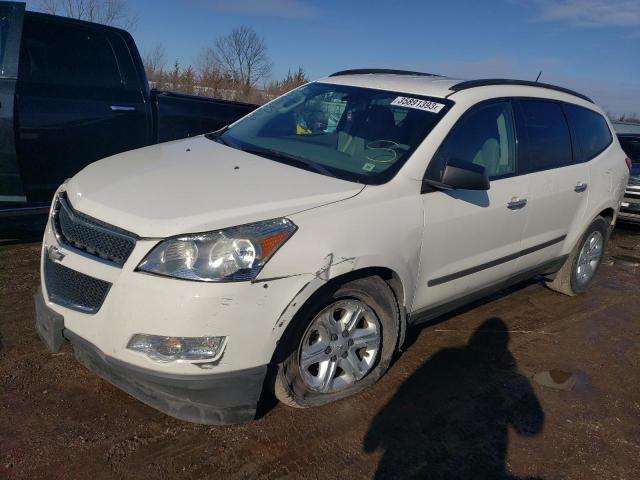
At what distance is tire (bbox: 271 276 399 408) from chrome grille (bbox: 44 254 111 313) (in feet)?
2.90

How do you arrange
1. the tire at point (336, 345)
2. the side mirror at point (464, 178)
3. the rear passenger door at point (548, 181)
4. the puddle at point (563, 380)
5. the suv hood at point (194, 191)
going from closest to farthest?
the suv hood at point (194, 191)
the tire at point (336, 345)
the side mirror at point (464, 178)
the puddle at point (563, 380)
the rear passenger door at point (548, 181)

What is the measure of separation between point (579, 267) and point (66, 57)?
17.1ft

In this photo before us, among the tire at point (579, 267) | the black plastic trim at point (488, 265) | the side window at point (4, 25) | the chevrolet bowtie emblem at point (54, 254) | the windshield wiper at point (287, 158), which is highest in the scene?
the side window at point (4, 25)

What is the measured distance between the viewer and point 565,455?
9.88ft

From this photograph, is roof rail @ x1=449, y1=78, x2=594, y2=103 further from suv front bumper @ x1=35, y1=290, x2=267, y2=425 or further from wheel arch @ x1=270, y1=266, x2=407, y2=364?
suv front bumper @ x1=35, y1=290, x2=267, y2=425

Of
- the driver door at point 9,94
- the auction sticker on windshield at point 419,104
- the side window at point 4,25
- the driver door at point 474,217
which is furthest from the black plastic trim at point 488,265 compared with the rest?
the side window at point 4,25

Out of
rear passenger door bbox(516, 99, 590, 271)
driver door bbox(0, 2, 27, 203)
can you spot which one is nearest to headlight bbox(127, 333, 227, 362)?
rear passenger door bbox(516, 99, 590, 271)

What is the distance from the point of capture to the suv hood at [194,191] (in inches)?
102

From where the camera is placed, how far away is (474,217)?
361cm

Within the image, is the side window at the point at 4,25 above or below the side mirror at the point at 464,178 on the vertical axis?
above

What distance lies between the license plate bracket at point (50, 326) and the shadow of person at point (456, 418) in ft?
5.42

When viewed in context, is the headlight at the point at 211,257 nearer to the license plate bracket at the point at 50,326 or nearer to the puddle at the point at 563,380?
the license plate bracket at the point at 50,326

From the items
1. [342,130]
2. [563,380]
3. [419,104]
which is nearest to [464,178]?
[419,104]

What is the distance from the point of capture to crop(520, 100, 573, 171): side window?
4.24 meters
